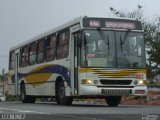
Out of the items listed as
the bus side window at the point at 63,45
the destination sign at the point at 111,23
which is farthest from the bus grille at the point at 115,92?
the bus side window at the point at 63,45

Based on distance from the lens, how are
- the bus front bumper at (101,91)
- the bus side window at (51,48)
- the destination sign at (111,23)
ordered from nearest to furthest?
1. the bus front bumper at (101,91)
2. the destination sign at (111,23)
3. the bus side window at (51,48)

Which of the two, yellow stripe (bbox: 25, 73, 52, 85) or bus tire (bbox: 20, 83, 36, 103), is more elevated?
yellow stripe (bbox: 25, 73, 52, 85)

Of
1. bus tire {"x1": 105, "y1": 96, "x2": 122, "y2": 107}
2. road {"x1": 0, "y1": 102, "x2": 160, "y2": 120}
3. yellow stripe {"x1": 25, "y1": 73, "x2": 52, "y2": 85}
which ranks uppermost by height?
yellow stripe {"x1": 25, "y1": 73, "x2": 52, "y2": 85}

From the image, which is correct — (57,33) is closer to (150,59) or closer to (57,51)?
(57,51)

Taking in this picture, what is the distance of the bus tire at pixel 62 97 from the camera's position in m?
22.1

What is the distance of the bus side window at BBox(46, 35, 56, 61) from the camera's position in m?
23.7

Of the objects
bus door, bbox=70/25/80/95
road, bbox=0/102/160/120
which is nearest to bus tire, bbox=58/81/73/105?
bus door, bbox=70/25/80/95

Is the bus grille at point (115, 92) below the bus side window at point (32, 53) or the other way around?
below

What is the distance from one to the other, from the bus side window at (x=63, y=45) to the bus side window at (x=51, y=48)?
67cm

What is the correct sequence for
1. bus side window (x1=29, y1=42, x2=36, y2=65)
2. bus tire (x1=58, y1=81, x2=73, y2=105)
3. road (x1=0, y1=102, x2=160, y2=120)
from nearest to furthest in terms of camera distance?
road (x1=0, y1=102, x2=160, y2=120) < bus tire (x1=58, y1=81, x2=73, y2=105) < bus side window (x1=29, y1=42, x2=36, y2=65)

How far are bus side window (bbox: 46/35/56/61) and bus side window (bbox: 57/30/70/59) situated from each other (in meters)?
0.67

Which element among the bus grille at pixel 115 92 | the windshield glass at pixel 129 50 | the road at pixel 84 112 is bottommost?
the road at pixel 84 112

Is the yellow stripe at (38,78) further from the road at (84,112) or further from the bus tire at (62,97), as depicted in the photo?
the road at (84,112)

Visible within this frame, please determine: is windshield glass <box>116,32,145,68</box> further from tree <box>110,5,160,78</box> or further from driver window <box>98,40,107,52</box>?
tree <box>110,5,160,78</box>
